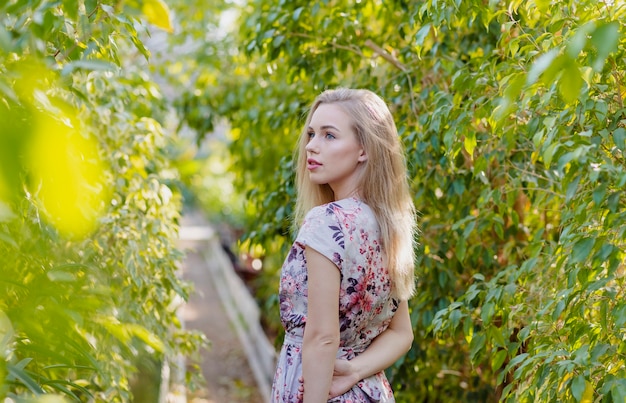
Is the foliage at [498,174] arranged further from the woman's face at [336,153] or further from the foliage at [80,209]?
the foliage at [80,209]

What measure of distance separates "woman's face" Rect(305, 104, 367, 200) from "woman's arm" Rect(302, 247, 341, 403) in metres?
0.26

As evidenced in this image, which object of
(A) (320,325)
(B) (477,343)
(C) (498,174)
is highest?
(A) (320,325)

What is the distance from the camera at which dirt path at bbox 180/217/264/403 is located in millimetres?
6754

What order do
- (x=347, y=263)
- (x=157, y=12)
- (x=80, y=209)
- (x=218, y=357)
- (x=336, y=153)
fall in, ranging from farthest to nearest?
(x=218, y=357), (x=80, y=209), (x=336, y=153), (x=347, y=263), (x=157, y=12)

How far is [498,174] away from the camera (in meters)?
3.16

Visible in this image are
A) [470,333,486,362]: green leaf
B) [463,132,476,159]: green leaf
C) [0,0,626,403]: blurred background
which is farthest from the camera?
[470,333,486,362]: green leaf

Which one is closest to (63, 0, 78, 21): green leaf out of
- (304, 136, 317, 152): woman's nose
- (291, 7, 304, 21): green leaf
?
(304, 136, 317, 152): woman's nose

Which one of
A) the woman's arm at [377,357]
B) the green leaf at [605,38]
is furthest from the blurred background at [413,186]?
the woman's arm at [377,357]

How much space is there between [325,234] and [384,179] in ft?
0.92

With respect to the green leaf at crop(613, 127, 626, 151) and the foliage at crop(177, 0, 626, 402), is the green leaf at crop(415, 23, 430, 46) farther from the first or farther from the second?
the green leaf at crop(613, 127, 626, 151)

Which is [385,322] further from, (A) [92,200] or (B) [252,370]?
(B) [252,370]

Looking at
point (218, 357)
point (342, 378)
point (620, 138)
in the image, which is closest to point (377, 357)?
point (342, 378)

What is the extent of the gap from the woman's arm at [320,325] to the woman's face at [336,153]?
258mm

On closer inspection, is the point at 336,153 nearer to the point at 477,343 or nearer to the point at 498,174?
the point at 477,343
